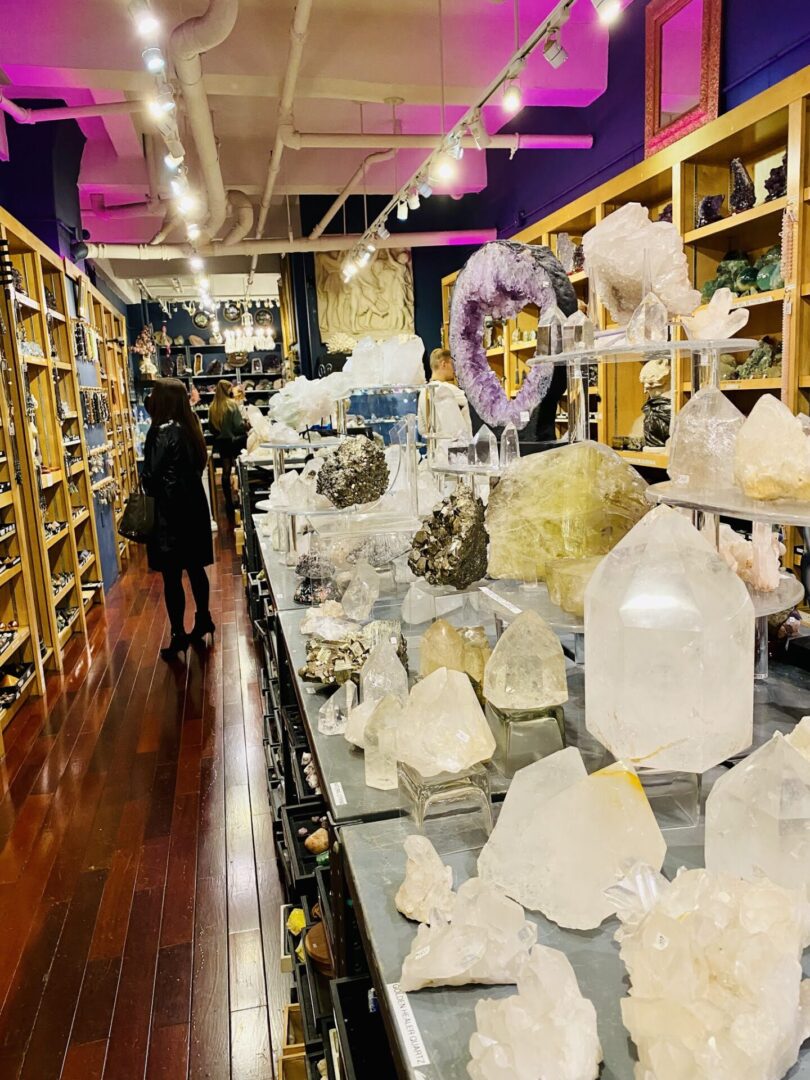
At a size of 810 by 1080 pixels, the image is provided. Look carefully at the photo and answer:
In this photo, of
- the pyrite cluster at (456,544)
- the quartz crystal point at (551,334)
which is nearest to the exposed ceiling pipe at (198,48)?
the quartz crystal point at (551,334)

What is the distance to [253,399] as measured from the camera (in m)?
13.7

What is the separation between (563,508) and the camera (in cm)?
140

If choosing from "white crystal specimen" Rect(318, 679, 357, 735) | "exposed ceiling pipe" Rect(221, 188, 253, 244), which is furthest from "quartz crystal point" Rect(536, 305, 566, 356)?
"exposed ceiling pipe" Rect(221, 188, 253, 244)

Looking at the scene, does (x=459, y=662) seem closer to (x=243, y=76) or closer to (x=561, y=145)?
(x=243, y=76)

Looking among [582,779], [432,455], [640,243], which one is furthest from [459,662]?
[432,455]

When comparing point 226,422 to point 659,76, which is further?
point 226,422

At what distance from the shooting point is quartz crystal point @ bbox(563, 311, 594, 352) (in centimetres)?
147

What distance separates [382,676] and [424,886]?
0.48 m

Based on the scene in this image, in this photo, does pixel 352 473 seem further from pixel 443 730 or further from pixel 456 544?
pixel 443 730

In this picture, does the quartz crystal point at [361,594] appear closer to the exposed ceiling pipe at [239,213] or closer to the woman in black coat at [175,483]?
the woman in black coat at [175,483]

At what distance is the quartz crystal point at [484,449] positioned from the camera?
2.10 meters

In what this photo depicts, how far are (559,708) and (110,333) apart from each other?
30.3ft

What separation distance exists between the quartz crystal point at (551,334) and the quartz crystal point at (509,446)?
1.13 feet

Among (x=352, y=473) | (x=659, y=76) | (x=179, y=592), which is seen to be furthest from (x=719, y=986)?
(x=659, y=76)
